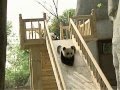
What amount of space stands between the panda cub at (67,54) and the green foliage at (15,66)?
18.8 m

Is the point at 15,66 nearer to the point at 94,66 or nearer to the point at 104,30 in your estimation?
the point at 104,30

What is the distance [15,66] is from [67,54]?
905 inches

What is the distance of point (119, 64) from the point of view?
6395 millimetres

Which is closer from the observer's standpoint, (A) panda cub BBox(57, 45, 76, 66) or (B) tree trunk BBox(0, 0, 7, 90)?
(B) tree trunk BBox(0, 0, 7, 90)

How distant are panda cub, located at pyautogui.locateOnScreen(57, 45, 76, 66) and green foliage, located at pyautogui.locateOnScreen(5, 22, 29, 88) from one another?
18780mm

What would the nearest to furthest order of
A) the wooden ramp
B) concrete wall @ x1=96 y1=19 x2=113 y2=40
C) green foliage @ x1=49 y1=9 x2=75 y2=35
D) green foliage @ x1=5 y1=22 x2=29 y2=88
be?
the wooden ramp < concrete wall @ x1=96 y1=19 x2=113 y2=40 < green foliage @ x1=49 y1=9 x2=75 y2=35 < green foliage @ x1=5 y1=22 x2=29 y2=88

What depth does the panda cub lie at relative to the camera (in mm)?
9438

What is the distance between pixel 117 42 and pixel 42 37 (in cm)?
519

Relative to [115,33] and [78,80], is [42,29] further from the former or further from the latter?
[115,33]

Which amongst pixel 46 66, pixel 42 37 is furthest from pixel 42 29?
pixel 46 66

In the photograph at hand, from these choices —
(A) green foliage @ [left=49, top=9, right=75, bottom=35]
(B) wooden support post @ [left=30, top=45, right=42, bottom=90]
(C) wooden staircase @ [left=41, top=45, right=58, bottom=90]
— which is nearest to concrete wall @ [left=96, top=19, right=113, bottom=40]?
(C) wooden staircase @ [left=41, top=45, right=58, bottom=90]

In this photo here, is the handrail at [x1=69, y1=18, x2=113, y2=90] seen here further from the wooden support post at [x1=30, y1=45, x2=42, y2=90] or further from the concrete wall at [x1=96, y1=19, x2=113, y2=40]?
the concrete wall at [x1=96, y1=19, x2=113, y2=40]

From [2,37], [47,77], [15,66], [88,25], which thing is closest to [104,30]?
[88,25]

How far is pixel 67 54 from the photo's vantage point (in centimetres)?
983
